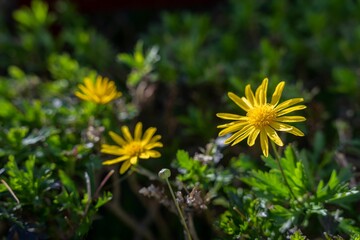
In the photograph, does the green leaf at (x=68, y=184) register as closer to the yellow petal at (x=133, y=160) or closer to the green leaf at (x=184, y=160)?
the yellow petal at (x=133, y=160)

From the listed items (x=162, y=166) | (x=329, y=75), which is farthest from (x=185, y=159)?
(x=329, y=75)

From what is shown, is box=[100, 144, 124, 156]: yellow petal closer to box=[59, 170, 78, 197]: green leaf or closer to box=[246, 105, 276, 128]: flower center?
box=[59, 170, 78, 197]: green leaf

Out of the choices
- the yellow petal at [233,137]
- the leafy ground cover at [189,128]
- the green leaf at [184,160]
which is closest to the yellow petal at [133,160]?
the leafy ground cover at [189,128]

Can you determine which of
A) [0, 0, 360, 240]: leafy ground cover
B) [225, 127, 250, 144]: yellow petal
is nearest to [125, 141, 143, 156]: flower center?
[0, 0, 360, 240]: leafy ground cover

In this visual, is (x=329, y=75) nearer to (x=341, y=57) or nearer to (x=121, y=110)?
(x=341, y=57)

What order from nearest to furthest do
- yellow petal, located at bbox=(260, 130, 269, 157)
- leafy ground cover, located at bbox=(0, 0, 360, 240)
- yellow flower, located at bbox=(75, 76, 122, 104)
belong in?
1. yellow petal, located at bbox=(260, 130, 269, 157)
2. leafy ground cover, located at bbox=(0, 0, 360, 240)
3. yellow flower, located at bbox=(75, 76, 122, 104)

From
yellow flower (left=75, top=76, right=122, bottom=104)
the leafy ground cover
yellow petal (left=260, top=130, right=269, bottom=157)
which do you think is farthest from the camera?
yellow flower (left=75, top=76, right=122, bottom=104)
